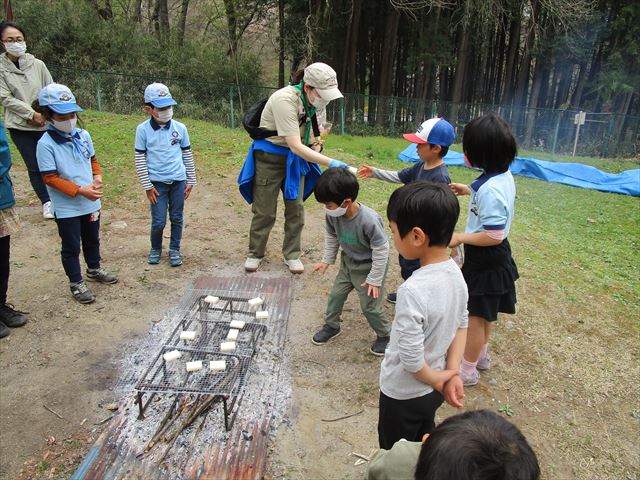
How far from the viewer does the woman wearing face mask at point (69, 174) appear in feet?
10.6

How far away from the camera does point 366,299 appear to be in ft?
10.0

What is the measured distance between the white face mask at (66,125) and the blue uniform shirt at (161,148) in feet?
2.11

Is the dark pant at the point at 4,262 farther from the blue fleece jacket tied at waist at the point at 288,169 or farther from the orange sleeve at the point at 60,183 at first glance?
the blue fleece jacket tied at waist at the point at 288,169

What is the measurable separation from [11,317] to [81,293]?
486 mm

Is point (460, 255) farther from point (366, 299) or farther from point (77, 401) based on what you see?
point (77, 401)

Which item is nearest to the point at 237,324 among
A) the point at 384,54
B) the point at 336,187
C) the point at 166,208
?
the point at 336,187

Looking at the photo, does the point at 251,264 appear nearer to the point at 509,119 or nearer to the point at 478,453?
the point at 478,453

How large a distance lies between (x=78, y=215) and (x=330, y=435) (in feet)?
8.10

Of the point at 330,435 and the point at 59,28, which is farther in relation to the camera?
the point at 59,28

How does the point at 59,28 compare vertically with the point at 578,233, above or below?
above

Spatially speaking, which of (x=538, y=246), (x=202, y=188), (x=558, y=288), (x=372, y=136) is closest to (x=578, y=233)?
(x=538, y=246)

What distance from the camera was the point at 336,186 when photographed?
2652mm

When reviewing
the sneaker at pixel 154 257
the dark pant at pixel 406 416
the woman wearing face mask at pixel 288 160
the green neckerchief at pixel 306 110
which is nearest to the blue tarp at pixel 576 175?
the woman wearing face mask at pixel 288 160

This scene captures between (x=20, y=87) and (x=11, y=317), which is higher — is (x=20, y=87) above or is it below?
above
